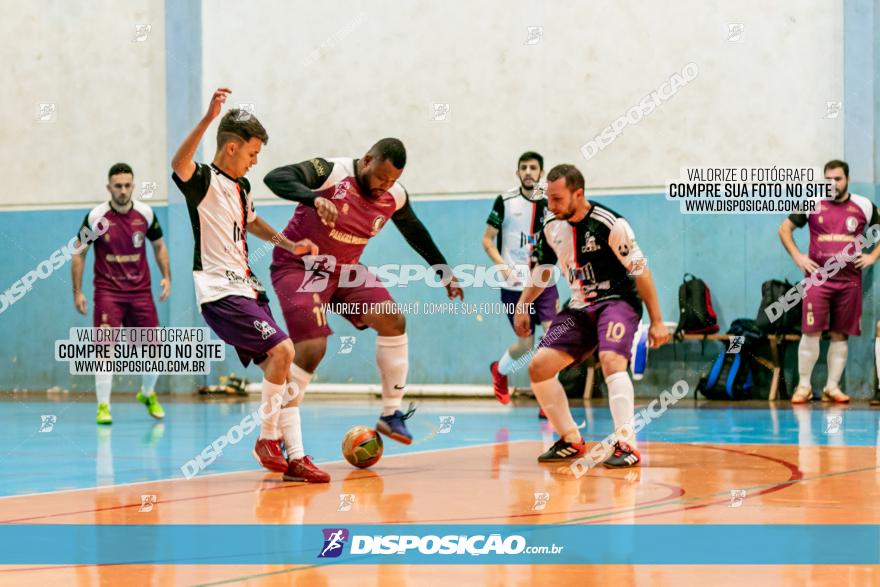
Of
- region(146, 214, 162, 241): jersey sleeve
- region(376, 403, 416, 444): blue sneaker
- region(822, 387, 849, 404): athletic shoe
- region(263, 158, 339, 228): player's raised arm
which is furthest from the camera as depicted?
region(822, 387, 849, 404): athletic shoe

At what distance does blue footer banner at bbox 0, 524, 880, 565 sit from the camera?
491 centimetres

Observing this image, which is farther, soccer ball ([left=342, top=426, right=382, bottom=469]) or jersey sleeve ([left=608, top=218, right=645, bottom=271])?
jersey sleeve ([left=608, top=218, right=645, bottom=271])

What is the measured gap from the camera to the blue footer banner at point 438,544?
4914mm

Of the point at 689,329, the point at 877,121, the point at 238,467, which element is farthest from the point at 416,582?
the point at 877,121

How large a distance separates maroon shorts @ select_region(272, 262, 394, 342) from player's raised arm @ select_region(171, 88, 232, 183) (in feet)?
3.77

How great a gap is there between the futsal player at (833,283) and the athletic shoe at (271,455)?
9.50 metres

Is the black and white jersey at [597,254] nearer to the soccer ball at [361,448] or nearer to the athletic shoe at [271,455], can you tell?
the soccer ball at [361,448]

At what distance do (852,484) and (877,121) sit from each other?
9.99 meters

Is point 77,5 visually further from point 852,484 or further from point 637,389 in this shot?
point 852,484

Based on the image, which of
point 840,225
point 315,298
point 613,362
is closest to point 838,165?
point 840,225

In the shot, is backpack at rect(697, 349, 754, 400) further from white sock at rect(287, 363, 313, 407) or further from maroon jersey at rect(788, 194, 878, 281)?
white sock at rect(287, 363, 313, 407)

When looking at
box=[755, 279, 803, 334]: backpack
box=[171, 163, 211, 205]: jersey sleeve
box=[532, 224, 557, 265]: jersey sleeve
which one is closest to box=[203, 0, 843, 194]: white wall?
box=[755, 279, 803, 334]: backpack

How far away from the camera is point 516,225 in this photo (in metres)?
14.5

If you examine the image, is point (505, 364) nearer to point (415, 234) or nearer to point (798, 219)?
point (415, 234)
